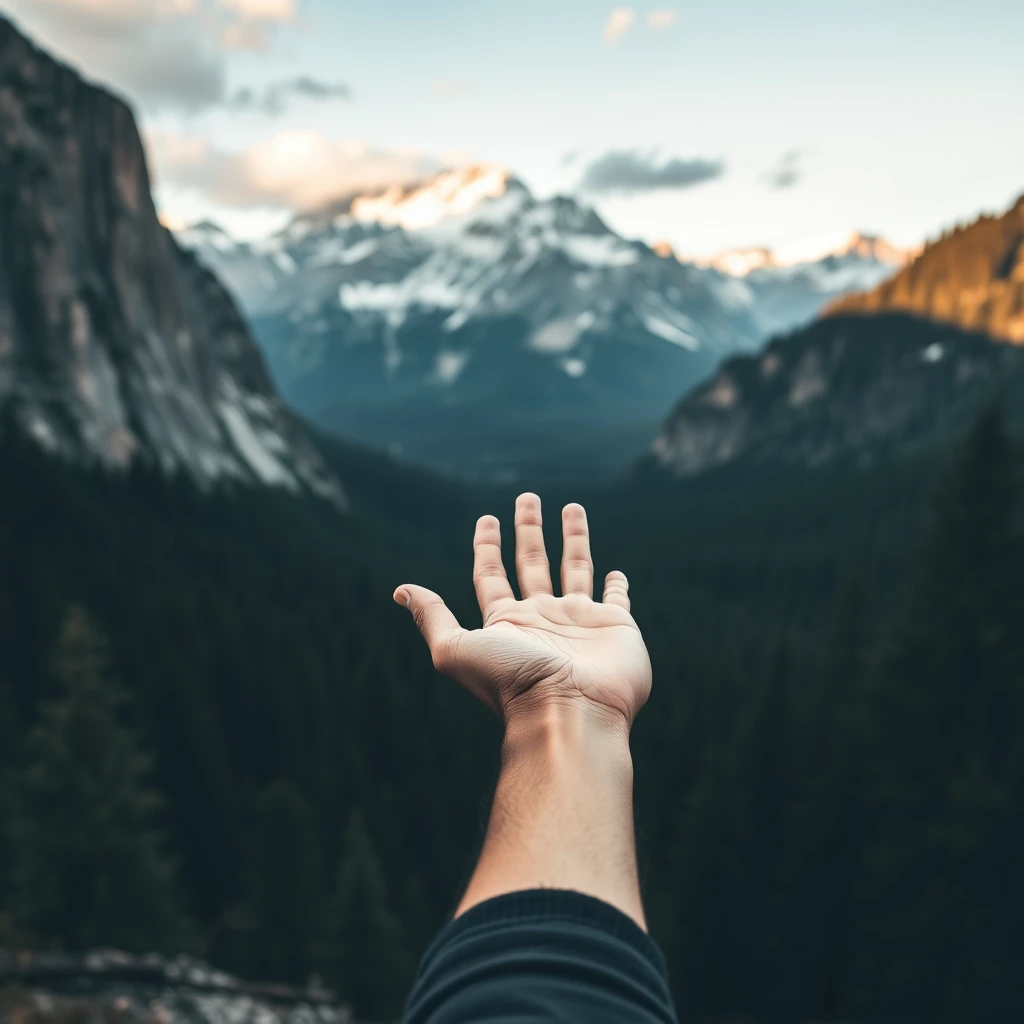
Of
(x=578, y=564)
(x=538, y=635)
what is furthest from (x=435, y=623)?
(x=578, y=564)

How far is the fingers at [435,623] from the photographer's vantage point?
12.2 ft

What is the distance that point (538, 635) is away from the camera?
392 centimetres

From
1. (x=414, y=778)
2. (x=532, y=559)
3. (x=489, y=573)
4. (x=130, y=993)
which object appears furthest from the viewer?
(x=414, y=778)

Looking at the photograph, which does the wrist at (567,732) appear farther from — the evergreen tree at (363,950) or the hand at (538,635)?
the evergreen tree at (363,950)

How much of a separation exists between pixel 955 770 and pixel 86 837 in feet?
71.2

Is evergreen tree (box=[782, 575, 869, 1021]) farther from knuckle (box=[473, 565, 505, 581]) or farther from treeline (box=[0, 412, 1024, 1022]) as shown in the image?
knuckle (box=[473, 565, 505, 581])

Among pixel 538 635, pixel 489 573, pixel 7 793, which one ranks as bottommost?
pixel 7 793

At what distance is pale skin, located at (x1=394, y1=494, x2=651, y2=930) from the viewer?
2.83 meters

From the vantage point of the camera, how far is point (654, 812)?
36.6 m

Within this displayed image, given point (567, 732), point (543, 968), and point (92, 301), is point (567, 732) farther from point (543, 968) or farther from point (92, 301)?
point (92, 301)

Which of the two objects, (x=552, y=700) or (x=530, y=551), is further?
(x=530, y=551)

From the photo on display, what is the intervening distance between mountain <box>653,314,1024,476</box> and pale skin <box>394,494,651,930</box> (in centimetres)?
13779

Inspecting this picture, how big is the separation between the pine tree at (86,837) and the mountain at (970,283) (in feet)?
590

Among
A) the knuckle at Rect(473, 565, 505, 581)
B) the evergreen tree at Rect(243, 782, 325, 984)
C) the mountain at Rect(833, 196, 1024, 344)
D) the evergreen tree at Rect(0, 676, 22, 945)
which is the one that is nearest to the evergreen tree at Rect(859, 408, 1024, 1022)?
the knuckle at Rect(473, 565, 505, 581)
